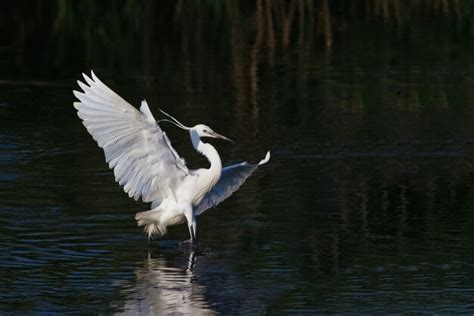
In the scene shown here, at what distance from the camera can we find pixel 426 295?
26.1 ft

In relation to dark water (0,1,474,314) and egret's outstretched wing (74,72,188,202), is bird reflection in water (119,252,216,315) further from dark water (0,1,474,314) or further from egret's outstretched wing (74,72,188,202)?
egret's outstretched wing (74,72,188,202)

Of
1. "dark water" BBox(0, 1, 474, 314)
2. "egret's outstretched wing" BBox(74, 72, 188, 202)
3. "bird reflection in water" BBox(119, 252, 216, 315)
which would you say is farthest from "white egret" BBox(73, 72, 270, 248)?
"bird reflection in water" BBox(119, 252, 216, 315)

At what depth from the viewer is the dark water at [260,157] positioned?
8.26m

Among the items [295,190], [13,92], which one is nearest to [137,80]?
[13,92]

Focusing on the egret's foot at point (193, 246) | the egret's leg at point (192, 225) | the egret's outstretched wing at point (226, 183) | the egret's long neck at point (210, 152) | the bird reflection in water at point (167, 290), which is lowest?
the bird reflection in water at point (167, 290)

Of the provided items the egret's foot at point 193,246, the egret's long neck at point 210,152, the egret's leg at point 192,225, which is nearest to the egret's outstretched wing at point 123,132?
the egret's long neck at point 210,152

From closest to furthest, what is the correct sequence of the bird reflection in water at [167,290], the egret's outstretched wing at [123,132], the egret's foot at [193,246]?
the bird reflection in water at [167,290]
the egret's outstretched wing at [123,132]
the egret's foot at [193,246]

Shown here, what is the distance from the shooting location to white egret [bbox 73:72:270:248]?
908 centimetres

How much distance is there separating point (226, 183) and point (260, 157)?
2309 millimetres

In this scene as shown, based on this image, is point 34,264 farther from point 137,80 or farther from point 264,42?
point 264,42

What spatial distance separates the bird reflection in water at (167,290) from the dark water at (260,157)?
18 millimetres

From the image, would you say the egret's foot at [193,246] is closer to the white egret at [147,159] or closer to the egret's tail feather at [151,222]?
the white egret at [147,159]

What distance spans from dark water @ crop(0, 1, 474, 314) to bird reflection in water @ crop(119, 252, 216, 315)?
18 mm

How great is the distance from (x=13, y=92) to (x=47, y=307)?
808 cm
